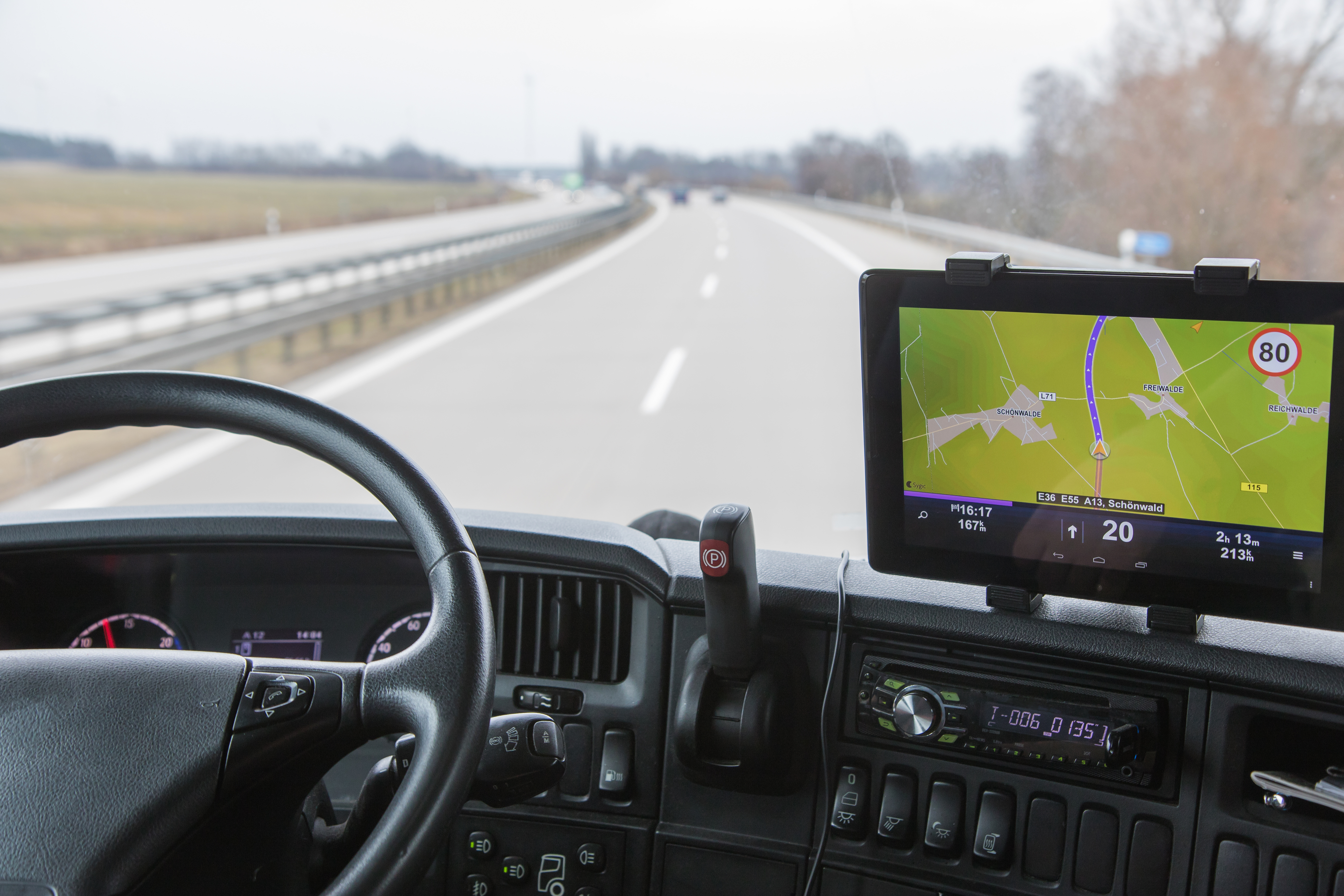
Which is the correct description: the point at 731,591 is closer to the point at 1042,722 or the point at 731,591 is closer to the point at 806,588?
the point at 806,588

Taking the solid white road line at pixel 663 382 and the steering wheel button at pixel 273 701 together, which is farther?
the solid white road line at pixel 663 382

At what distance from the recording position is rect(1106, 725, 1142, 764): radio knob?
1.82 m

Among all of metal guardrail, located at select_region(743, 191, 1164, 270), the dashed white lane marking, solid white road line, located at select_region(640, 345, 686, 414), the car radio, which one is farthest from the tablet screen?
the dashed white lane marking

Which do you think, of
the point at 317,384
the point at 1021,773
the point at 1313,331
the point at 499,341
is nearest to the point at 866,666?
the point at 1021,773

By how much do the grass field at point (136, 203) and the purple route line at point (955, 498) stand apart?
246 centimetres

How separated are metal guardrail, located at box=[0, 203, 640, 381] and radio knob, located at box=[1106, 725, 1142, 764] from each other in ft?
5.67

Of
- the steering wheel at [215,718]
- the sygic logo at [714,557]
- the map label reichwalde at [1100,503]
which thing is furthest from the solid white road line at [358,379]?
the map label reichwalde at [1100,503]

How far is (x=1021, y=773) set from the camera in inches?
75.6

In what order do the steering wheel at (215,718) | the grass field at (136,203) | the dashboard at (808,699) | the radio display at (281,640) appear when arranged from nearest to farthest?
the steering wheel at (215,718), the dashboard at (808,699), the radio display at (281,640), the grass field at (136,203)

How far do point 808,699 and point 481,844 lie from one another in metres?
0.75

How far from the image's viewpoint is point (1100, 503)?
5.76 feet

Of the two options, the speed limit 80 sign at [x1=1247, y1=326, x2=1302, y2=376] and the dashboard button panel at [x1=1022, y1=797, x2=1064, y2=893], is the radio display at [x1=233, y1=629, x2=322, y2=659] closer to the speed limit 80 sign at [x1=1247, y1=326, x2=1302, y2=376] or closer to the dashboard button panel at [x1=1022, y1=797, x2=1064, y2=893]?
the dashboard button panel at [x1=1022, y1=797, x2=1064, y2=893]

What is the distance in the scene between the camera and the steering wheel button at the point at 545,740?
4.67ft

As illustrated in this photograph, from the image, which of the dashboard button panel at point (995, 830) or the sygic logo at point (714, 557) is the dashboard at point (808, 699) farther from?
the sygic logo at point (714, 557)
